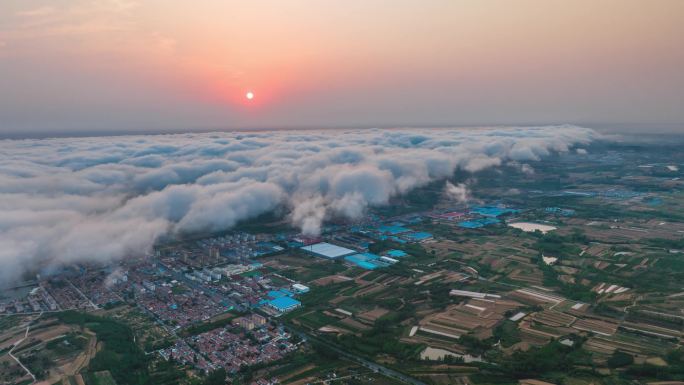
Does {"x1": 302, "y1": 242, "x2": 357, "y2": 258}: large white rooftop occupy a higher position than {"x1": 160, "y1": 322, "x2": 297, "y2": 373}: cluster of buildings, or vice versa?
{"x1": 302, "y1": 242, "x2": 357, "y2": 258}: large white rooftop

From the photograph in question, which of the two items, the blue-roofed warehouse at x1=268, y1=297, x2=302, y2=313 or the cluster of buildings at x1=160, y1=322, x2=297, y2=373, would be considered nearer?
the cluster of buildings at x1=160, y1=322, x2=297, y2=373

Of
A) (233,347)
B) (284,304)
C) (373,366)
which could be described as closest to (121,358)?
(233,347)

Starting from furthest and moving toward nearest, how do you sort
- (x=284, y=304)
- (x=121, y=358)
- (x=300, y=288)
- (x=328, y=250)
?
(x=328, y=250)
(x=300, y=288)
(x=284, y=304)
(x=121, y=358)

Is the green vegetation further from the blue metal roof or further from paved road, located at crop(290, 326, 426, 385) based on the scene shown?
the blue metal roof

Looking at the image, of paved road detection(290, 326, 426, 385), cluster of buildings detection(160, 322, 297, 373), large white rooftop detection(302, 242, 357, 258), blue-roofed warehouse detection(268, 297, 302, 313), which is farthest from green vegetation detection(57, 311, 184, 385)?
large white rooftop detection(302, 242, 357, 258)

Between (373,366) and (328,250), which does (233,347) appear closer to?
(373,366)

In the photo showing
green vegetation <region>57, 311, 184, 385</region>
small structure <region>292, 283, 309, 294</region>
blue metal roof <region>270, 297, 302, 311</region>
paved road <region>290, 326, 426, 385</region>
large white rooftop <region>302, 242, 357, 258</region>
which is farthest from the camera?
large white rooftop <region>302, 242, 357, 258</region>

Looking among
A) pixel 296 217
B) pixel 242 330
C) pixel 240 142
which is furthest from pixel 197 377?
pixel 240 142

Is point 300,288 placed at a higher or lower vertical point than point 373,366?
higher

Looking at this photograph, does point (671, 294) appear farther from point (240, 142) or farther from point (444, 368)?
point (240, 142)
